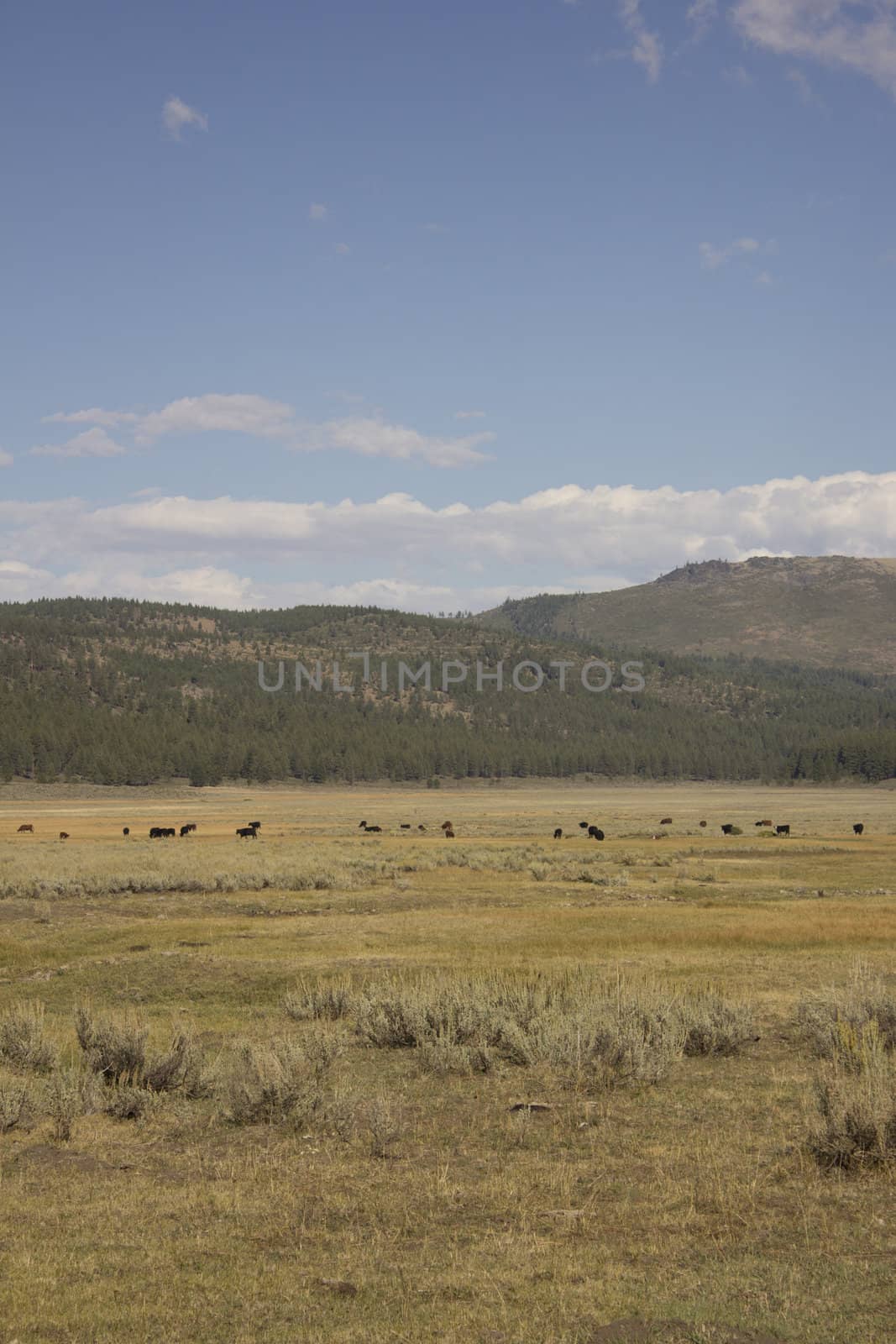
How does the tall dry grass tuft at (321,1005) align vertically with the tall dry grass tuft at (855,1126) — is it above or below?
below

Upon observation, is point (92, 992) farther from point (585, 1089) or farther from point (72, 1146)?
point (585, 1089)

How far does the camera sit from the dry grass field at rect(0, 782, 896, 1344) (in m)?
6.77

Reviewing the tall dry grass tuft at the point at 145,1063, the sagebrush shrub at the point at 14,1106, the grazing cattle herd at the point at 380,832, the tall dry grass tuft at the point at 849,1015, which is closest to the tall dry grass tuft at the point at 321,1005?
the tall dry grass tuft at the point at 145,1063

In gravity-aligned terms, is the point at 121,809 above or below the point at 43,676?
below

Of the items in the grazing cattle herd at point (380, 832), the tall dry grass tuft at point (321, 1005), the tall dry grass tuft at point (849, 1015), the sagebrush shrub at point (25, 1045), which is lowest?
the grazing cattle herd at point (380, 832)

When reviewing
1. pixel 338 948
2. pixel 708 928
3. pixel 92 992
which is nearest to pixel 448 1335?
pixel 92 992

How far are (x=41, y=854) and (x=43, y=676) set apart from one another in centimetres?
14762

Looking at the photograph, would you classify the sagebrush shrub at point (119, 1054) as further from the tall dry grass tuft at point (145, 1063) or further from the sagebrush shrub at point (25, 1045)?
the sagebrush shrub at point (25, 1045)

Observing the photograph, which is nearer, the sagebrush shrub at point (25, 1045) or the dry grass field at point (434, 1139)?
the dry grass field at point (434, 1139)

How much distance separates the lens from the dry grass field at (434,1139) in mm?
6766

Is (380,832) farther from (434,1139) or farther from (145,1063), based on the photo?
(434,1139)

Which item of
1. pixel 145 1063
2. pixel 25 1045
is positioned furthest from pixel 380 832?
pixel 145 1063

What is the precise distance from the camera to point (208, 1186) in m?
8.95

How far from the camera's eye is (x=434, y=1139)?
10.3m
